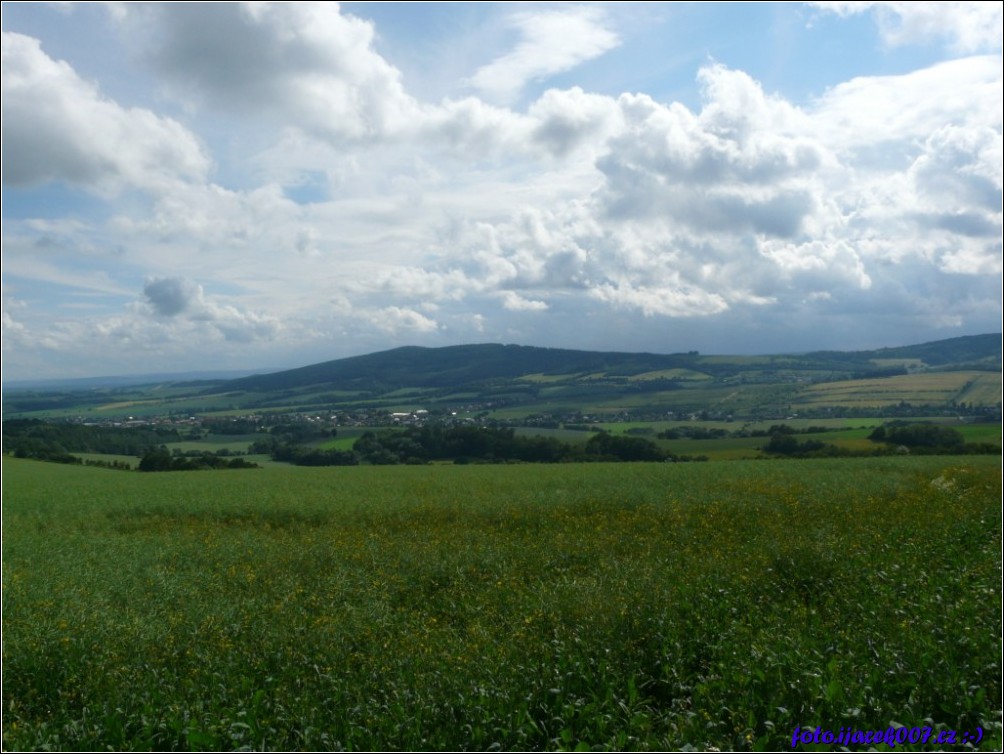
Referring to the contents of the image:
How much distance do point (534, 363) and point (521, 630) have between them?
144126mm

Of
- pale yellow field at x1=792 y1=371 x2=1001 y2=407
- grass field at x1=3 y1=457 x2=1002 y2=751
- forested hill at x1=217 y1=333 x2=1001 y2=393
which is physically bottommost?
pale yellow field at x1=792 y1=371 x2=1001 y2=407

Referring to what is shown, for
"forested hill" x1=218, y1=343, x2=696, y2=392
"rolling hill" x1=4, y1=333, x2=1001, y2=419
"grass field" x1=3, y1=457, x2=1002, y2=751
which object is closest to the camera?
"grass field" x1=3, y1=457, x2=1002, y2=751

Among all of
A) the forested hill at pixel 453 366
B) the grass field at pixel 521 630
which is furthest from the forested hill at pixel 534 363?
the grass field at pixel 521 630

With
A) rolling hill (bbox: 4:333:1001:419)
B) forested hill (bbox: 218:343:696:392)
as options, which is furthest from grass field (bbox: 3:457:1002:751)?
forested hill (bbox: 218:343:696:392)

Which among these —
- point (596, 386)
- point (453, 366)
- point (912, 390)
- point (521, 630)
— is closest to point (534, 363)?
point (453, 366)

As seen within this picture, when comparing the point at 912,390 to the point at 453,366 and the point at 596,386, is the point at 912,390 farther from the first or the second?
Answer: the point at 453,366

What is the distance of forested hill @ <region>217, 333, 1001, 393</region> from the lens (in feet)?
405

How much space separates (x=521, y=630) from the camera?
9.33 m

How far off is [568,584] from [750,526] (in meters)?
6.19

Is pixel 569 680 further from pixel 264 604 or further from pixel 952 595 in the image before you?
pixel 264 604

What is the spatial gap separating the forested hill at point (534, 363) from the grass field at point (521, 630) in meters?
116

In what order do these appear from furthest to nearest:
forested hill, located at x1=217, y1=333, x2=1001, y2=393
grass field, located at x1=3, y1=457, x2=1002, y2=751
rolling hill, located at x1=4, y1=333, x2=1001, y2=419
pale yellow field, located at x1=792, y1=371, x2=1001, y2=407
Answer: forested hill, located at x1=217, y1=333, x2=1001, y2=393, rolling hill, located at x1=4, y1=333, x2=1001, y2=419, pale yellow field, located at x1=792, y1=371, x2=1001, y2=407, grass field, located at x1=3, y1=457, x2=1002, y2=751

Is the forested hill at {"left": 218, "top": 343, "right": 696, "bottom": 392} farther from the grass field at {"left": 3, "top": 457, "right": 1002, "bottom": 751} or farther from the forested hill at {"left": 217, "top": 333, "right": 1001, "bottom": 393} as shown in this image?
the grass field at {"left": 3, "top": 457, "right": 1002, "bottom": 751}

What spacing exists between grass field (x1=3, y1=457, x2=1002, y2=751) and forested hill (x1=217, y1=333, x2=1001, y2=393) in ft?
382
